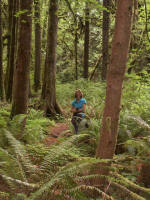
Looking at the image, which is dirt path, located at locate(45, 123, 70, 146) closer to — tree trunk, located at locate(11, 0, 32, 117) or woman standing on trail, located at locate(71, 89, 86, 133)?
woman standing on trail, located at locate(71, 89, 86, 133)

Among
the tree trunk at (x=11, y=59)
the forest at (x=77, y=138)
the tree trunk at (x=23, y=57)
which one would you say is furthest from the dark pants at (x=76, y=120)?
the tree trunk at (x=11, y=59)

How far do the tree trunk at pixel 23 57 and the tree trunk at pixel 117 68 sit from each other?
3.80 metres

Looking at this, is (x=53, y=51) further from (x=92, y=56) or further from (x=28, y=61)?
(x=92, y=56)

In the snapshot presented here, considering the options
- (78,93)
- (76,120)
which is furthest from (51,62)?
(76,120)

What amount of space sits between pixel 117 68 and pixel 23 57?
4.01 meters

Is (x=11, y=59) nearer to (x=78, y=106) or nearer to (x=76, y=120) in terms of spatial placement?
(x=78, y=106)

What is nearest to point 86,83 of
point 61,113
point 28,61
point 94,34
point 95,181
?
point 61,113

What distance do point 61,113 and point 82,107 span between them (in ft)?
10.9

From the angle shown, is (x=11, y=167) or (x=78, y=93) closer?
(x=11, y=167)

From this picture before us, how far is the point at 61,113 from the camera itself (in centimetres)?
1034

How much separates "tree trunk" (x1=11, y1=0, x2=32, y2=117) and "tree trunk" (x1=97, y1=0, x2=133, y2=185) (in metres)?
3.80

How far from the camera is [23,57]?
6.44m

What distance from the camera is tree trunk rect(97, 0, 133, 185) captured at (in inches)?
122

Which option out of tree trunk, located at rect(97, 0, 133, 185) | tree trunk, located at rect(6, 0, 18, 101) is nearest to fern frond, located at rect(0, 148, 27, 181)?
tree trunk, located at rect(97, 0, 133, 185)
